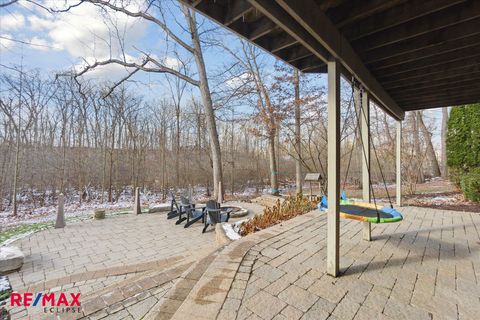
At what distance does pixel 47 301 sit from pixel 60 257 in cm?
177

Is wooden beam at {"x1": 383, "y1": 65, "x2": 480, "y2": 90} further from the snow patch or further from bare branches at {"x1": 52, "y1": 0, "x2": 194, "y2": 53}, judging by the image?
bare branches at {"x1": 52, "y1": 0, "x2": 194, "y2": 53}

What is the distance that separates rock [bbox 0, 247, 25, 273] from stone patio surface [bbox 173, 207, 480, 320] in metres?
3.37

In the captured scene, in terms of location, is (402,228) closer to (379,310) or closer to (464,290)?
(464,290)

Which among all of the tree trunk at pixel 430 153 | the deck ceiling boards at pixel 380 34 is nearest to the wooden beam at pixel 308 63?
the deck ceiling boards at pixel 380 34

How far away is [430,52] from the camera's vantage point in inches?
91.0

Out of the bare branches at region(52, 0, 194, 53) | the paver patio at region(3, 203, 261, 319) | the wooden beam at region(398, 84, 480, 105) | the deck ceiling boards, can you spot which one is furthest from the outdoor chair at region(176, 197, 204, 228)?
the bare branches at region(52, 0, 194, 53)

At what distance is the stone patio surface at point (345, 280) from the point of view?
5.06 ft

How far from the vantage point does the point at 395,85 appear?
3.26m

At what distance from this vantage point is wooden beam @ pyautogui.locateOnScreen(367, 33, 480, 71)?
6.98ft

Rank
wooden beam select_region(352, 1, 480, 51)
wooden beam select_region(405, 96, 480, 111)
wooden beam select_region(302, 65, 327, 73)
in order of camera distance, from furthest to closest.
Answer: wooden beam select_region(405, 96, 480, 111) → wooden beam select_region(302, 65, 327, 73) → wooden beam select_region(352, 1, 480, 51)

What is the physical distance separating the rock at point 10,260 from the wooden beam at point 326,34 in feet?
15.4

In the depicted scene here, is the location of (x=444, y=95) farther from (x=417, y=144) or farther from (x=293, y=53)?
(x=417, y=144)

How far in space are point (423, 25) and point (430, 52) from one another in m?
0.56

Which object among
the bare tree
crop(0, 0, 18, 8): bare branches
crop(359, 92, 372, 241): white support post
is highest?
the bare tree
